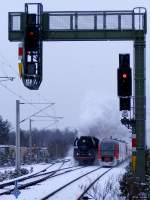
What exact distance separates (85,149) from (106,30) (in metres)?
39.5

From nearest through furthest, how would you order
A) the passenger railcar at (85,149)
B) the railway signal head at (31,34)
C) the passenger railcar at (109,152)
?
the railway signal head at (31,34) < the passenger railcar at (109,152) < the passenger railcar at (85,149)

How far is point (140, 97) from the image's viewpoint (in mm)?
21000

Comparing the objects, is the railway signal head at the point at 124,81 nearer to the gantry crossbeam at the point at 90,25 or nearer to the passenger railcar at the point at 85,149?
the gantry crossbeam at the point at 90,25

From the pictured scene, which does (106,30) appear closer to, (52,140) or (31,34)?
(31,34)

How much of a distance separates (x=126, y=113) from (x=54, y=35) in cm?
365

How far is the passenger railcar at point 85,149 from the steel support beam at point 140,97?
39.0 m

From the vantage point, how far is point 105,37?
21.2m

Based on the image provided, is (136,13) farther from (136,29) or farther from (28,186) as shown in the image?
(28,186)

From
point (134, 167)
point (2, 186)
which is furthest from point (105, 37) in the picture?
point (2, 186)

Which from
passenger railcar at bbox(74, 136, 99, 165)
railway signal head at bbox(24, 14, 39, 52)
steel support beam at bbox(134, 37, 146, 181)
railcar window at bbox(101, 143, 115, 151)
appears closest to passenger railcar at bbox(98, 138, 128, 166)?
railcar window at bbox(101, 143, 115, 151)

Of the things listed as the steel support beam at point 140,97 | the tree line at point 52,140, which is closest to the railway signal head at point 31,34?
the steel support beam at point 140,97

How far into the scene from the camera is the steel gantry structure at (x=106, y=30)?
21.0 m

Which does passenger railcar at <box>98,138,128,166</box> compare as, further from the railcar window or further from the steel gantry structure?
the steel gantry structure

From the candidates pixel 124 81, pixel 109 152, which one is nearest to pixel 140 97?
pixel 124 81
